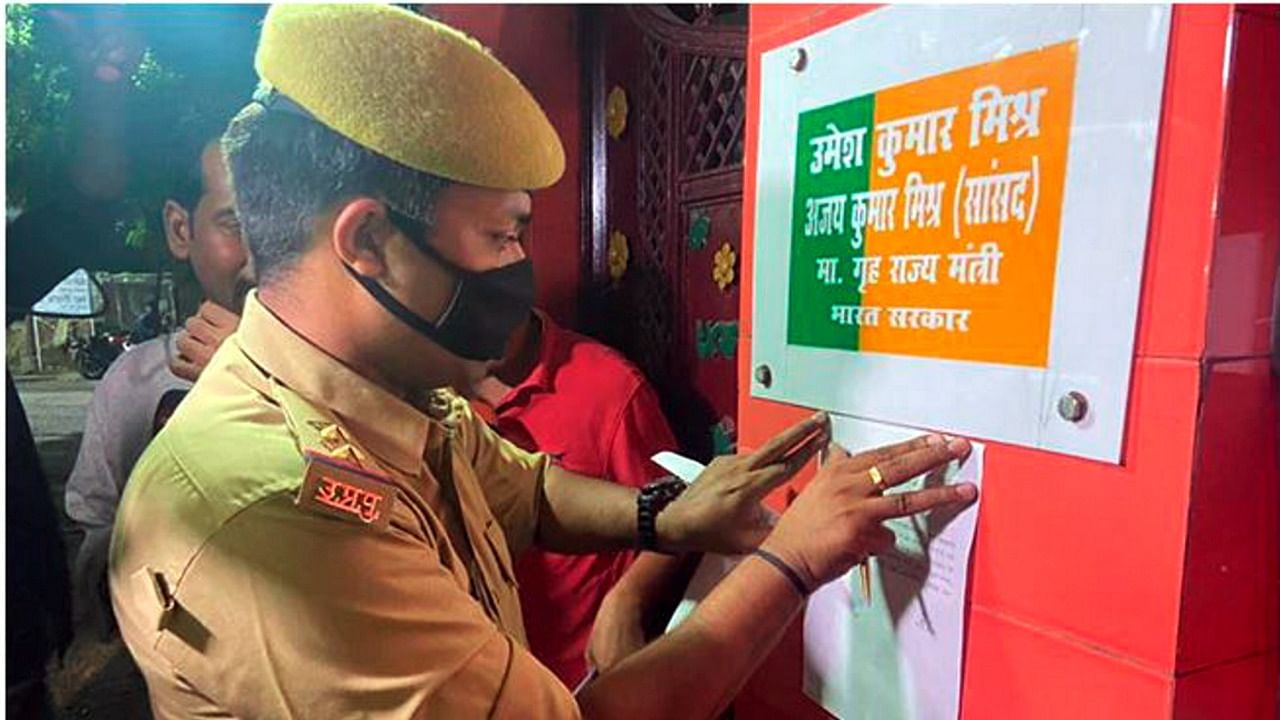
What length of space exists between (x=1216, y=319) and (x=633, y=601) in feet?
2.81

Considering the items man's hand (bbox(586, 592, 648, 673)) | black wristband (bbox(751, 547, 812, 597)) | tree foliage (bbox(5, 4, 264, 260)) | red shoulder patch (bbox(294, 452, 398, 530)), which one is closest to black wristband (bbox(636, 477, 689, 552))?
man's hand (bbox(586, 592, 648, 673))

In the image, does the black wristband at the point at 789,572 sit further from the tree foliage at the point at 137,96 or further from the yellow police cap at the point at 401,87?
the tree foliage at the point at 137,96

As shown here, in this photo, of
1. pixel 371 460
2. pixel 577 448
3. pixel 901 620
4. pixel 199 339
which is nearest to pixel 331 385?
pixel 371 460

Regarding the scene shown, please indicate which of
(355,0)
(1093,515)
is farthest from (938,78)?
(355,0)

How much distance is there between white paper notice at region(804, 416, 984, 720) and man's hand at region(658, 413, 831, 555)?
4 cm

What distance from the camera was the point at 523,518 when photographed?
111cm

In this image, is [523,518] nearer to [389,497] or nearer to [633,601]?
[633,601]

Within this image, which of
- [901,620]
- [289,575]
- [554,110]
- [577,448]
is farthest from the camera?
[554,110]

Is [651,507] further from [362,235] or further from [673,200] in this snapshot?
[673,200]

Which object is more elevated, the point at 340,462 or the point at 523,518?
the point at 340,462

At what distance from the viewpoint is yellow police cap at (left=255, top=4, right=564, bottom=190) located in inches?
28.5

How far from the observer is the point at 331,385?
0.79 meters

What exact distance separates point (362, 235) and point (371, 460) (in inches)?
8.0

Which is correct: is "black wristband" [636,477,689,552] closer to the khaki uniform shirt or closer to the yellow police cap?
the khaki uniform shirt
